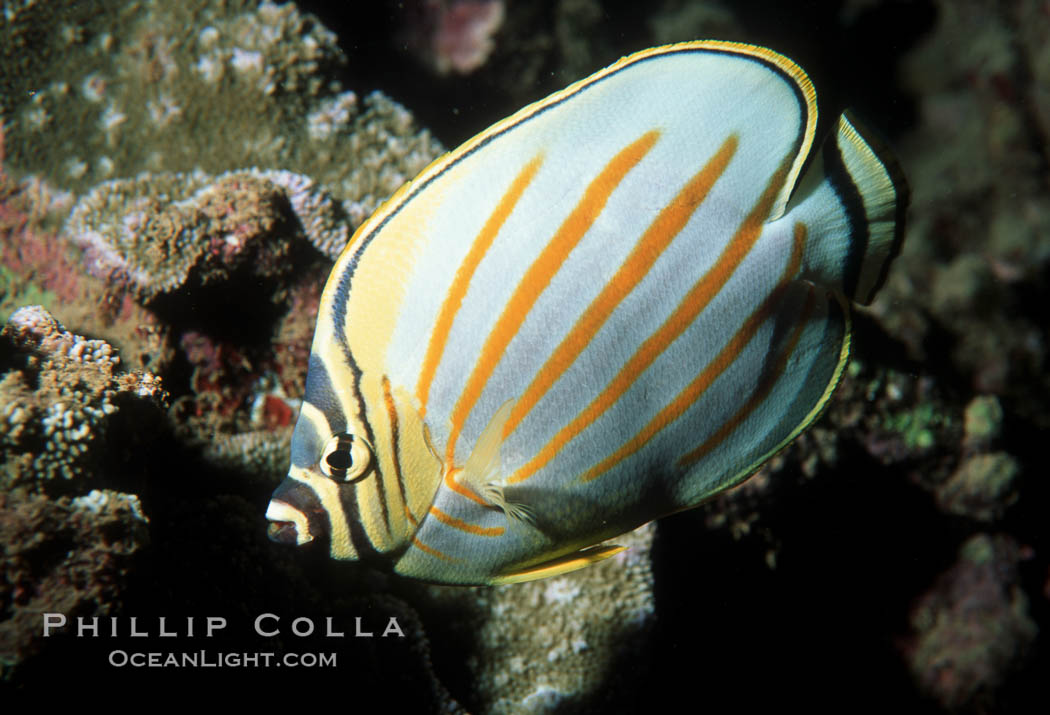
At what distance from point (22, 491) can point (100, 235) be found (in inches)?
45.5

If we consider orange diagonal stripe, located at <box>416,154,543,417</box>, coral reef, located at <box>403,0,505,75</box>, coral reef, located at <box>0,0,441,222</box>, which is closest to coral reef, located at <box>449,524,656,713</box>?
orange diagonal stripe, located at <box>416,154,543,417</box>

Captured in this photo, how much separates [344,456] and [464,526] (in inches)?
12.1

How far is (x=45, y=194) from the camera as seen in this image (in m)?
2.70

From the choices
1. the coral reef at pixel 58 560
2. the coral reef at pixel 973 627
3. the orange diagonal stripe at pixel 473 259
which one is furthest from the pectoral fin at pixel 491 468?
the coral reef at pixel 973 627

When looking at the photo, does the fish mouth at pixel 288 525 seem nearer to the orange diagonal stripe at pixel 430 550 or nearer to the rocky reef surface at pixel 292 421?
the orange diagonal stripe at pixel 430 550

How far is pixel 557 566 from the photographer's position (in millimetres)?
1487

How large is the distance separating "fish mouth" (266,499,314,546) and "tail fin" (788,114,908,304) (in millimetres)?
1200

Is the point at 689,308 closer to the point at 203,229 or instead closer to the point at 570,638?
the point at 570,638

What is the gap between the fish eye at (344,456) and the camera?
4.07 feet

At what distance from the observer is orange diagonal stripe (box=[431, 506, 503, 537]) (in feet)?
4.42

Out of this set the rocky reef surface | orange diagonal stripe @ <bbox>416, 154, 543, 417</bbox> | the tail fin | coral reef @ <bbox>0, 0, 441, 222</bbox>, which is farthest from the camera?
coral reef @ <bbox>0, 0, 441, 222</bbox>

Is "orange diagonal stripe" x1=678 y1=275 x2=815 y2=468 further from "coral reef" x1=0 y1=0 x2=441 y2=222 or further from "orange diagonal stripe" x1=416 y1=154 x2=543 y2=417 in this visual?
"coral reef" x1=0 y1=0 x2=441 y2=222

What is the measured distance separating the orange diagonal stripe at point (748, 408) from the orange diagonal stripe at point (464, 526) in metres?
0.45

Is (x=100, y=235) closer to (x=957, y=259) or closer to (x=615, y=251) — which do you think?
(x=615, y=251)
